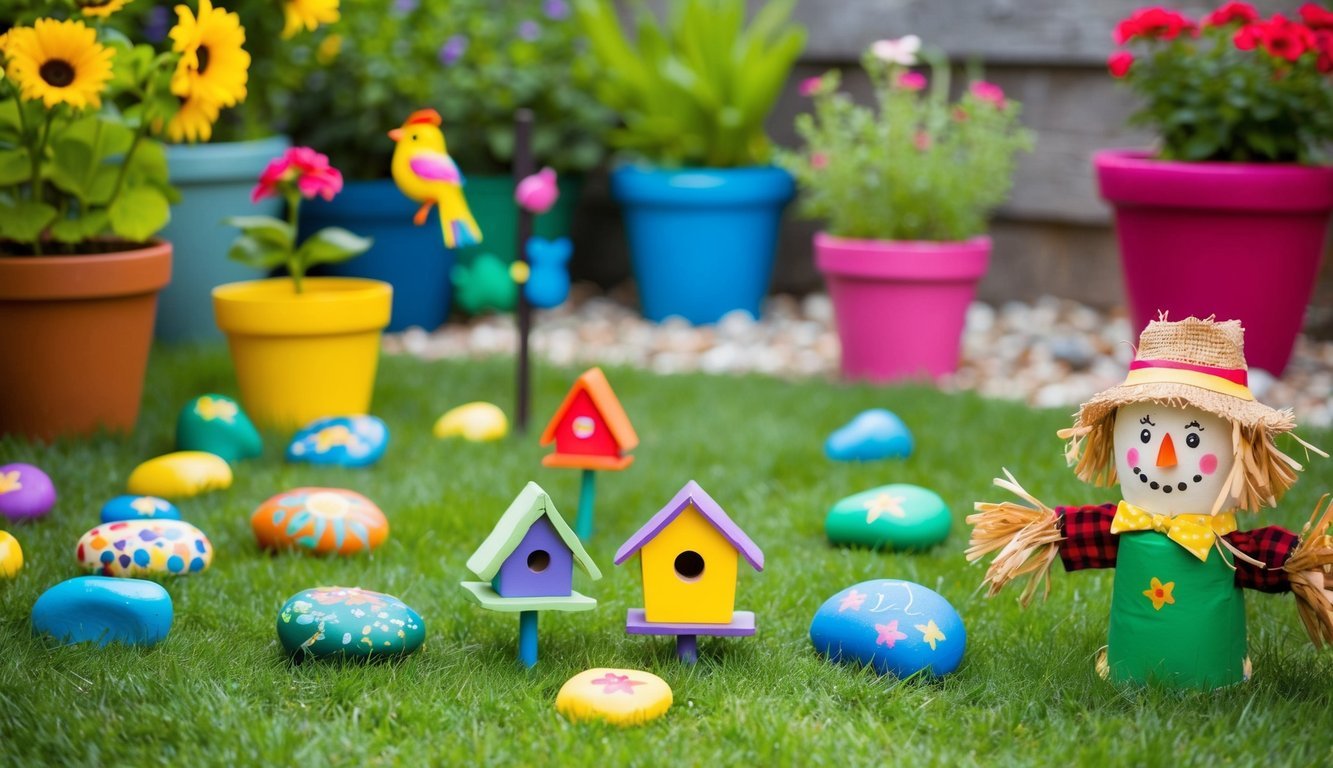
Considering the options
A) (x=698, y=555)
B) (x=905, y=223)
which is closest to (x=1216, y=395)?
(x=698, y=555)

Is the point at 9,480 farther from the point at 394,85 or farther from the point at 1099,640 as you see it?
the point at 394,85

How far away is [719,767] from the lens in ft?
6.67

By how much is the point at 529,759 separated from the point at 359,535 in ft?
3.60

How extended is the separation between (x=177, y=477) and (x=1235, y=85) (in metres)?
3.39

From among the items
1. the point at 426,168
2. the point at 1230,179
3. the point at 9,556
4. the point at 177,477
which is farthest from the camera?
the point at 1230,179

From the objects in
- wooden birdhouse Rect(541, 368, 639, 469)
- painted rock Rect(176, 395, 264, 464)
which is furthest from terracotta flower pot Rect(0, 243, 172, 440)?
wooden birdhouse Rect(541, 368, 639, 469)

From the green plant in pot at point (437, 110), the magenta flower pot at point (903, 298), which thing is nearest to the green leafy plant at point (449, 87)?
the green plant in pot at point (437, 110)

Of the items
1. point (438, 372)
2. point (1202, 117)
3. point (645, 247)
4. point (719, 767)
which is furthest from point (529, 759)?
point (645, 247)

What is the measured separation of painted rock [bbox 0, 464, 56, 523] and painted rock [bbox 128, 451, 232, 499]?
0.76ft

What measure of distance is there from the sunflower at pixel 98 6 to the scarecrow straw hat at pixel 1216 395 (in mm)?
2498

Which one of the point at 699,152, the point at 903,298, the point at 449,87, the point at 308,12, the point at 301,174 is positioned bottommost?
the point at 903,298

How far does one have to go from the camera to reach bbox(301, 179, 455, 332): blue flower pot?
5.73 meters

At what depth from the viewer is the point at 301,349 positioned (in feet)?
13.2

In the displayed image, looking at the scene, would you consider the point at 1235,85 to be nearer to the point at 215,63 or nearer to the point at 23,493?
the point at 215,63
